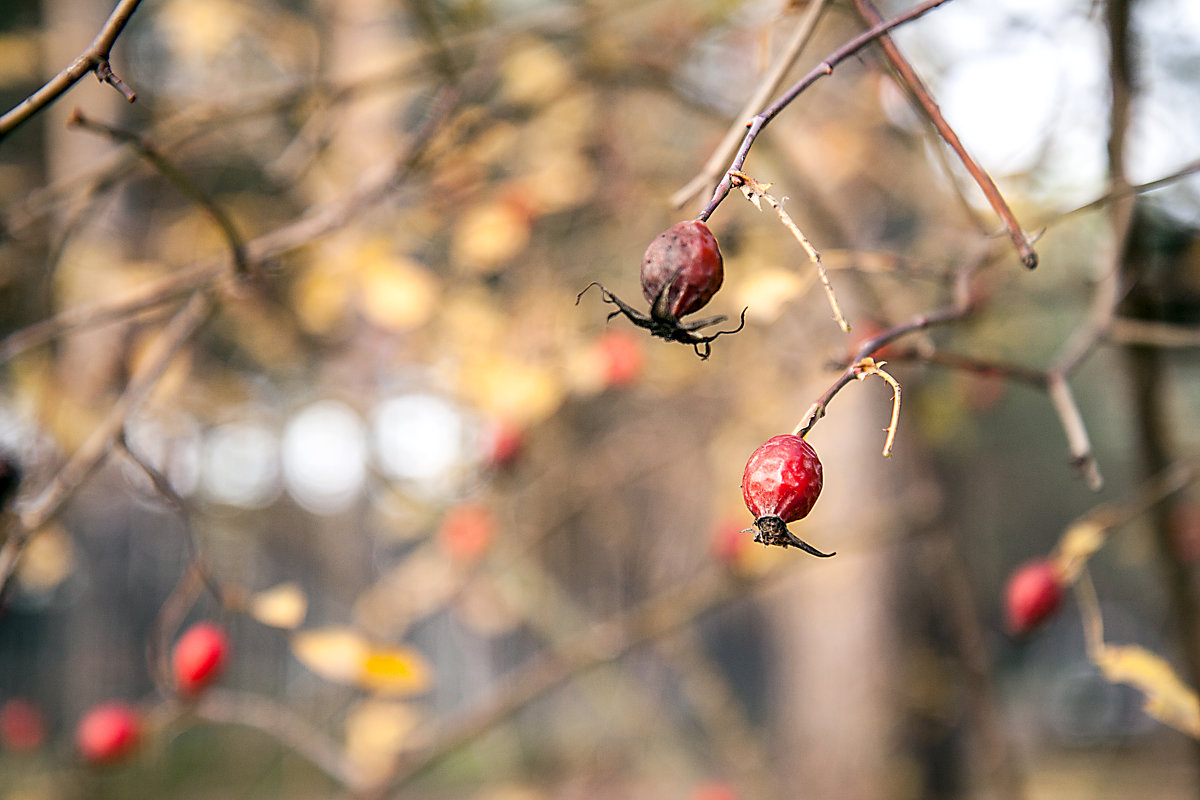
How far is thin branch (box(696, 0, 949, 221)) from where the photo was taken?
57 cm

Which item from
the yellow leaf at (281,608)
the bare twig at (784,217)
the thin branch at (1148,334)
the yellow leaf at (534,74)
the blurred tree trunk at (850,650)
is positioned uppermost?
the yellow leaf at (534,74)

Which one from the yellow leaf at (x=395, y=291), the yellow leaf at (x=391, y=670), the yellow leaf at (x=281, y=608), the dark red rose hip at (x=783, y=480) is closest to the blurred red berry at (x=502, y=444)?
the yellow leaf at (x=395, y=291)

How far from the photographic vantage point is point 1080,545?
1245 mm

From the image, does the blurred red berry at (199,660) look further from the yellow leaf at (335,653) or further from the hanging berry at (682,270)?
the hanging berry at (682,270)

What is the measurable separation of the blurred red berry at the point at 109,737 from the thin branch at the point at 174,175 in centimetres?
109

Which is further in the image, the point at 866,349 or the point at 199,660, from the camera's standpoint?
the point at 199,660

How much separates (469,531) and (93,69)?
2.02 m

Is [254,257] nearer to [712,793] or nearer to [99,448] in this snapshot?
[99,448]

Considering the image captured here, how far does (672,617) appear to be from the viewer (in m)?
2.05

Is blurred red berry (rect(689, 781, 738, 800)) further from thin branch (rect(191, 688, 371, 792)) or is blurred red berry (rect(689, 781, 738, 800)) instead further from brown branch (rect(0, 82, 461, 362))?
brown branch (rect(0, 82, 461, 362))

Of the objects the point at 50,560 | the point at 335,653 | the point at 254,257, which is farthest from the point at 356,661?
the point at 50,560

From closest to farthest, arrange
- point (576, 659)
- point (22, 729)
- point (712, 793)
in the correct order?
point (576, 659), point (712, 793), point (22, 729)

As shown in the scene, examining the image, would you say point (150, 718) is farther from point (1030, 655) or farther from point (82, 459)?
point (1030, 655)

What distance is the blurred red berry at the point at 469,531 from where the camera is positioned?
260cm
